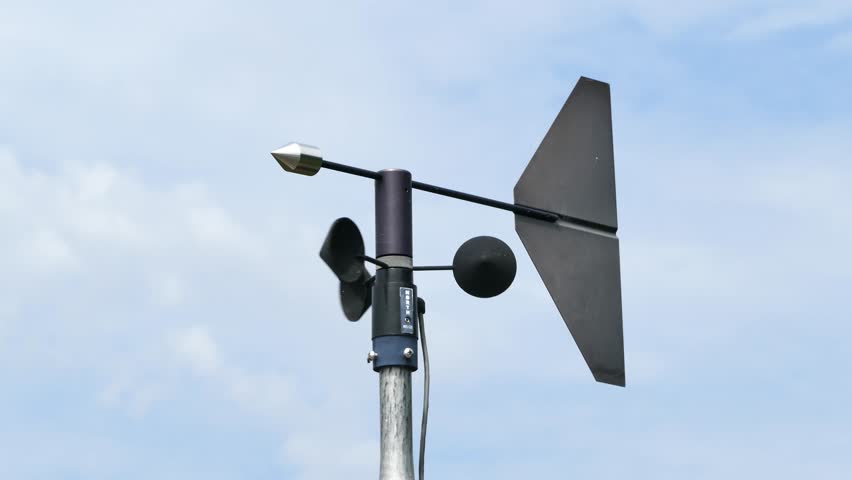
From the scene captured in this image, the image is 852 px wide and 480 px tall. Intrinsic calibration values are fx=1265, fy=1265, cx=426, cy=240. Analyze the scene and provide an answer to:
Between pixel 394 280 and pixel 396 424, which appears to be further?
pixel 394 280

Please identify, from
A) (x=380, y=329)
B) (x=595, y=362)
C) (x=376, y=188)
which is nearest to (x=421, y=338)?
(x=380, y=329)

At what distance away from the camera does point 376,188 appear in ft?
21.1

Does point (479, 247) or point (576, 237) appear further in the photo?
point (576, 237)

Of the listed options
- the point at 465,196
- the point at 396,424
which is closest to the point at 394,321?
the point at 396,424

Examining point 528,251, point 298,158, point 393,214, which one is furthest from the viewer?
point 528,251

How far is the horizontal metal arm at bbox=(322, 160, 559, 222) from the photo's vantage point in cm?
625

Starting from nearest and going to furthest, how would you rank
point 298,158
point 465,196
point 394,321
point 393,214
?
point 298,158 → point 394,321 → point 393,214 → point 465,196

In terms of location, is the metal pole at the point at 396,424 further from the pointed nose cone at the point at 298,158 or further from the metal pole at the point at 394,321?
Answer: the pointed nose cone at the point at 298,158

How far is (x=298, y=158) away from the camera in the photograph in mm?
6059

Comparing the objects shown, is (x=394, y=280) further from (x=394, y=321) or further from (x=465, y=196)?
(x=465, y=196)

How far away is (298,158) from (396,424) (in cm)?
136

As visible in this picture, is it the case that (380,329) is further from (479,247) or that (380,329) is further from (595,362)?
(595,362)

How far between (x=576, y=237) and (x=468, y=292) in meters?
1.10

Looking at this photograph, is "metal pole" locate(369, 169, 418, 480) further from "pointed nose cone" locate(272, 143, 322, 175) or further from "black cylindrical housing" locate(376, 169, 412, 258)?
"pointed nose cone" locate(272, 143, 322, 175)
